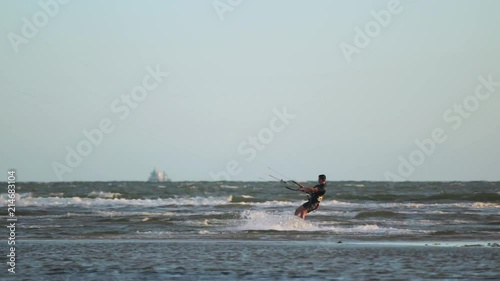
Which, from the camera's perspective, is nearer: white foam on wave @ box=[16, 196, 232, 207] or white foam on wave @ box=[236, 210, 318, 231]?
white foam on wave @ box=[236, 210, 318, 231]

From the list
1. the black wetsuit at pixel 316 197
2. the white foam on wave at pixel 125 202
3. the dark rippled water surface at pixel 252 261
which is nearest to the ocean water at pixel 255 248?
the dark rippled water surface at pixel 252 261

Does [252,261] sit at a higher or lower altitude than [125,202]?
lower

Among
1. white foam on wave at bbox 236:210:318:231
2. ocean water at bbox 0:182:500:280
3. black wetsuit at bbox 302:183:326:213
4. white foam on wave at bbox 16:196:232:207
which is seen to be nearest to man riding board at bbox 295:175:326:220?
black wetsuit at bbox 302:183:326:213

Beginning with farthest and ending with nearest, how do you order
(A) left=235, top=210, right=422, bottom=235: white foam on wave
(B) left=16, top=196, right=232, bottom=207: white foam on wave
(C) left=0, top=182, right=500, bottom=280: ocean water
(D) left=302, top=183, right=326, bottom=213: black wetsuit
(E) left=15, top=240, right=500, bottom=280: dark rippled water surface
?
(B) left=16, top=196, right=232, bottom=207: white foam on wave < (A) left=235, top=210, right=422, bottom=235: white foam on wave < (D) left=302, top=183, right=326, bottom=213: black wetsuit < (C) left=0, top=182, right=500, bottom=280: ocean water < (E) left=15, top=240, right=500, bottom=280: dark rippled water surface

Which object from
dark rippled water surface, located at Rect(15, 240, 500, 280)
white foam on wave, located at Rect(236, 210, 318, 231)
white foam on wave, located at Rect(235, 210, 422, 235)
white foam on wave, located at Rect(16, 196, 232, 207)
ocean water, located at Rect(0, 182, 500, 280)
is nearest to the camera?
dark rippled water surface, located at Rect(15, 240, 500, 280)

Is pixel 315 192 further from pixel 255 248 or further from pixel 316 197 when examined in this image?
pixel 255 248

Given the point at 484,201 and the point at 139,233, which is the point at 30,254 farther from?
the point at 484,201

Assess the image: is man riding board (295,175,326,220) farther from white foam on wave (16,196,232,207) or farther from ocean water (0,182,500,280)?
white foam on wave (16,196,232,207)

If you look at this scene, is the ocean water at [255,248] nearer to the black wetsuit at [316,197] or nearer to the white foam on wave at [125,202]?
the black wetsuit at [316,197]

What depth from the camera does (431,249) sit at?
19.2 m

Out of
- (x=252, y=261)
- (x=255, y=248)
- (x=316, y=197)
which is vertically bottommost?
(x=252, y=261)

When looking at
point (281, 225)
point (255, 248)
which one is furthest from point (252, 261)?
point (281, 225)

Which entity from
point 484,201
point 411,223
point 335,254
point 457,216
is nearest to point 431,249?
point 335,254

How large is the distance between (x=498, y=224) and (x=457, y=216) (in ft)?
16.0
